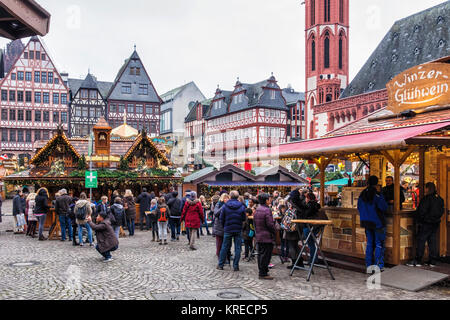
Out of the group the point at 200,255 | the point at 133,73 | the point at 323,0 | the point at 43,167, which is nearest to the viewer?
the point at 200,255

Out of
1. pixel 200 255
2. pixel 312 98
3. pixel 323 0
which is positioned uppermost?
pixel 323 0

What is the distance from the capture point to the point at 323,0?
6306 cm

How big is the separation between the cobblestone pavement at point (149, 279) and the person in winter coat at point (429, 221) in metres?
1.13

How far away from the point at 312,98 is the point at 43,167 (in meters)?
45.4

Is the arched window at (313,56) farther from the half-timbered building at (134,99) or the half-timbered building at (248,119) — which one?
the half-timbered building at (134,99)

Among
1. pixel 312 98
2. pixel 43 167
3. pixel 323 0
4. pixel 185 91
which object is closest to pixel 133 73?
pixel 185 91

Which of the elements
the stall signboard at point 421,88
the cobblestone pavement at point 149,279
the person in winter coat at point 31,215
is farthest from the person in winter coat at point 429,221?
the person in winter coat at point 31,215

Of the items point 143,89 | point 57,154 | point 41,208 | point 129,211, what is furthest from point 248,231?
point 143,89

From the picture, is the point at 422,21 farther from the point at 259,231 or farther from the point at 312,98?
the point at 259,231

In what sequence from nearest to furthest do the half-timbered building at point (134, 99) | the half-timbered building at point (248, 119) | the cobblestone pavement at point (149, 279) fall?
the cobblestone pavement at point (149, 279) < the half-timbered building at point (248, 119) < the half-timbered building at point (134, 99)

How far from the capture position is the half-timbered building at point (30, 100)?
53.3m

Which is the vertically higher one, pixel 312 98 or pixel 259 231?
pixel 312 98

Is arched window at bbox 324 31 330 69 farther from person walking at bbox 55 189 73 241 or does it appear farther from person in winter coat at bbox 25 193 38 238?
person walking at bbox 55 189 73 241

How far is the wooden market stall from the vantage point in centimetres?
833
